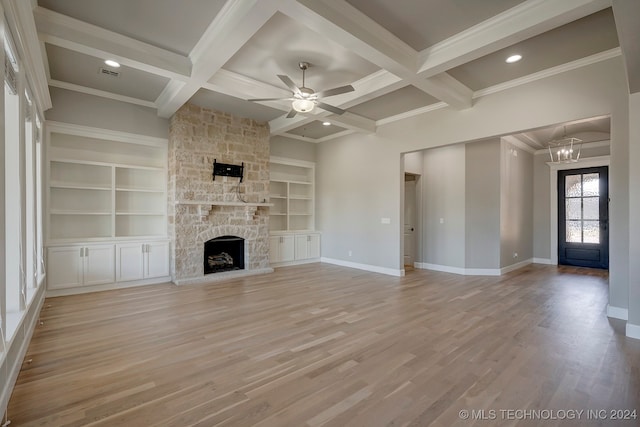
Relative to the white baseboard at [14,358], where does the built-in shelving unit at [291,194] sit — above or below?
above

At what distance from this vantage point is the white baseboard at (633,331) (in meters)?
3.22

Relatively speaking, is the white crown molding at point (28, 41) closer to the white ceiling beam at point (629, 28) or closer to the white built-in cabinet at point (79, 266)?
the white built-in cabinet at point (79, 266)

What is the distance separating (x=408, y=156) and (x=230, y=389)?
639 cm

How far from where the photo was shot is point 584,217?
24.8 ft

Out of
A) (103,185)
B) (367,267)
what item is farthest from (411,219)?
(103,185)

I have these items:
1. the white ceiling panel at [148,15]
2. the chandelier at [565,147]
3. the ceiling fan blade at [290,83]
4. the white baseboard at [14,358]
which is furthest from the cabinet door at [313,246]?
the chandelier at [565,147]

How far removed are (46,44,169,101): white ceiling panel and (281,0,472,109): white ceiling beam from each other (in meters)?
2.93

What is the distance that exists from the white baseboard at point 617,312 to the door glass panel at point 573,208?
4836 mm

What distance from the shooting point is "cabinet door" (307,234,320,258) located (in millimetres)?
8031

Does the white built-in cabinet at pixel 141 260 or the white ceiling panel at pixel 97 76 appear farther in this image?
the white built-in cabinet at pixel 141 260

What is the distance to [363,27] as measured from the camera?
3.18m

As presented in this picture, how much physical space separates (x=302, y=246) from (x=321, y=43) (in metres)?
5.17

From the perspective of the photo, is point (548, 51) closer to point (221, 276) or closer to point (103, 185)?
point (221, 276)

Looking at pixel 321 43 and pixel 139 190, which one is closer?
pixel 321 43
